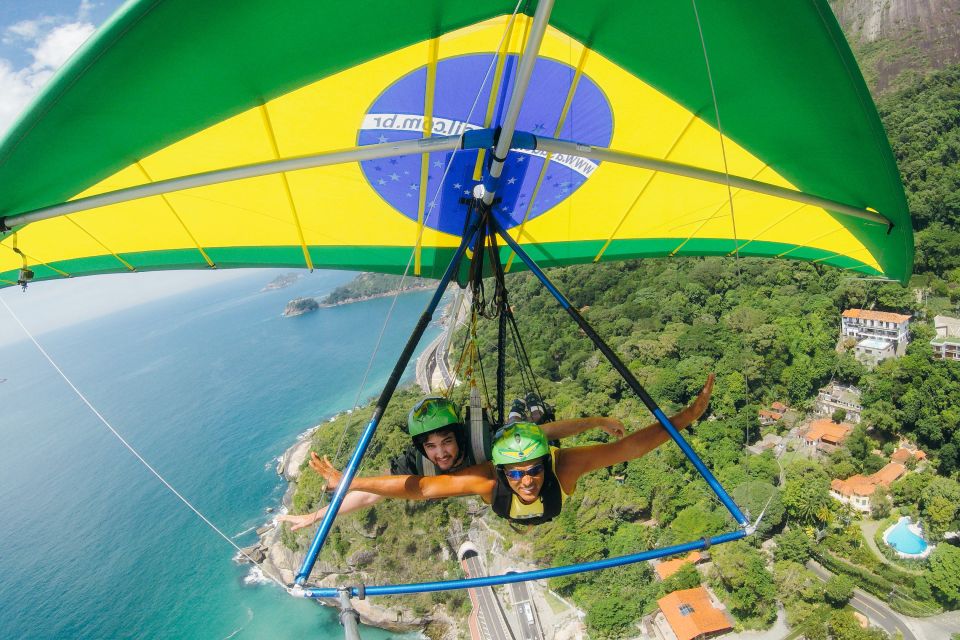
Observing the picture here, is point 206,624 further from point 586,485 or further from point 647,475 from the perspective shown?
point 647,475

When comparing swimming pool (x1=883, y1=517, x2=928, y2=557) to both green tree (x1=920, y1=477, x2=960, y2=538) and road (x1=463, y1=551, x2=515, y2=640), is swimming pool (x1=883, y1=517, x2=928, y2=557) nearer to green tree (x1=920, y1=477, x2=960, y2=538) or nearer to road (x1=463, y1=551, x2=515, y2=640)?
green tree (x1=920, y1=477, x2=960, y2=538)

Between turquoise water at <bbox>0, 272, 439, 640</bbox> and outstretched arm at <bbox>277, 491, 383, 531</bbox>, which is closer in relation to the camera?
outstretched arm at <bbox>277, 491, 383, 531</bbox>

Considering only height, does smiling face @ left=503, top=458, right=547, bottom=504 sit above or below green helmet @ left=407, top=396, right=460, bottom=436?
below

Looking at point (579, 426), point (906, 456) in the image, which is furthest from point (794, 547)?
point (579, 426)

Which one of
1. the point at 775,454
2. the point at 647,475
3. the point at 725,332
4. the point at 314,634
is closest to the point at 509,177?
the point at 647,475

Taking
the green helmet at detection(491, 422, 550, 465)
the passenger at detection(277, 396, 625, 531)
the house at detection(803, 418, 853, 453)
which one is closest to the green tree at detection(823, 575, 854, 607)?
the house at detection(803, 418, 853, 453)

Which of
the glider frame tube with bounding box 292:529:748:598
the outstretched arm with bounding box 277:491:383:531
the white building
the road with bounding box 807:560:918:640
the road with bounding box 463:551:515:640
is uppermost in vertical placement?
the outstretched arm with bounding box 277:491:383:531

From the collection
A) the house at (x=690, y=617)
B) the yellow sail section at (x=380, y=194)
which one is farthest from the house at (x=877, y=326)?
the yellow sail section at (x=380, y=194)

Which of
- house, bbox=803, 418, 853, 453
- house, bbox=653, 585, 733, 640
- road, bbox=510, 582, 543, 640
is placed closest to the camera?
house, bbox=653, 585, 733, 640
